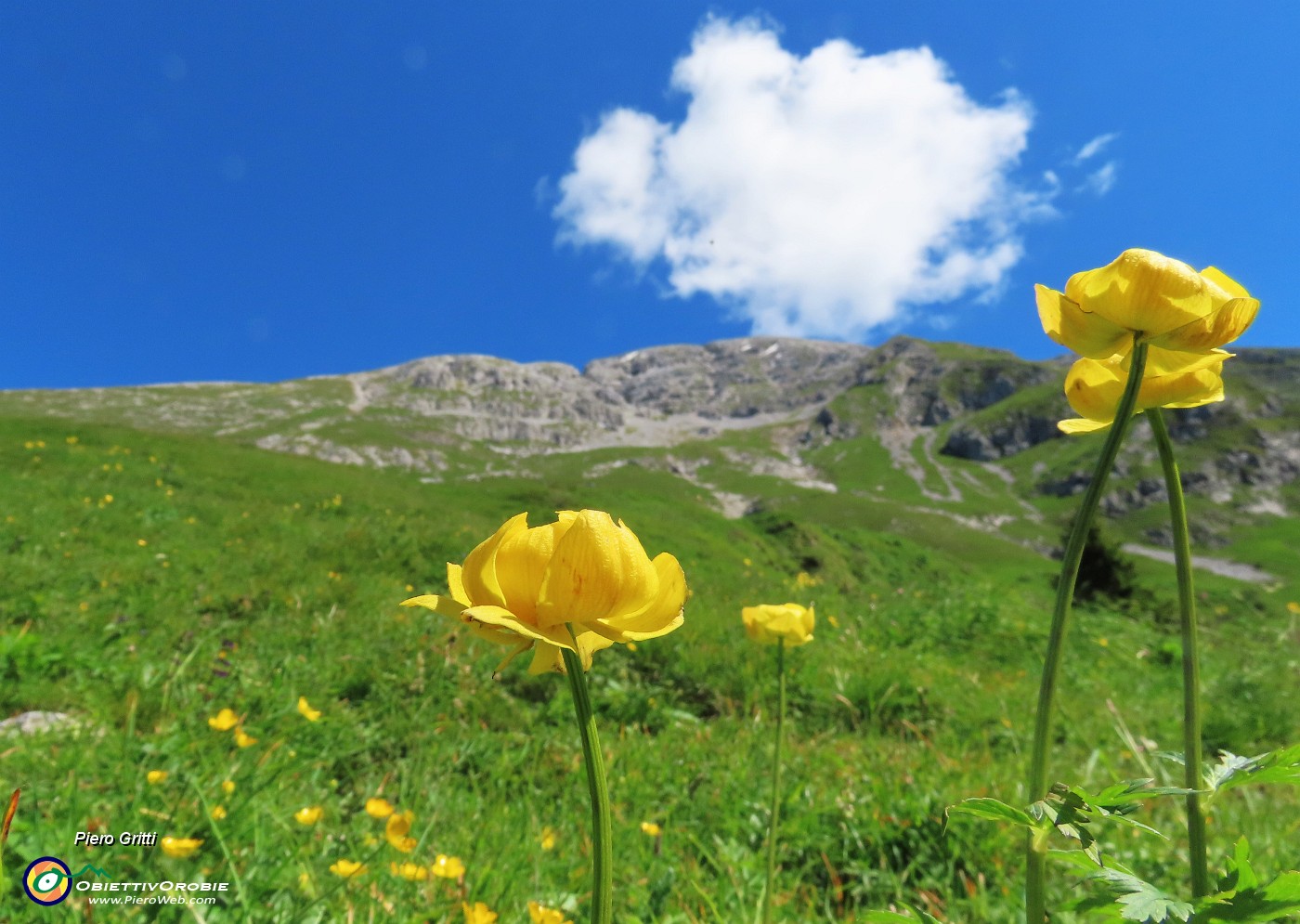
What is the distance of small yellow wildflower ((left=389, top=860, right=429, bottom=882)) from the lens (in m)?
1.95

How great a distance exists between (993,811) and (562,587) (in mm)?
718

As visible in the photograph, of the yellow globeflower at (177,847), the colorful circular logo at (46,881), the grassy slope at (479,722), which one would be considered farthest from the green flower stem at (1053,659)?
the colorful circular logo at (46,881)

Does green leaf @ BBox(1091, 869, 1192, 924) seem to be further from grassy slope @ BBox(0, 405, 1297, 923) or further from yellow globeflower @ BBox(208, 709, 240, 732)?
yellow globeflower @ BBox(208, 709, 240, 732)

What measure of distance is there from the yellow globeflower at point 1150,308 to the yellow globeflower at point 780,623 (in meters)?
1.49

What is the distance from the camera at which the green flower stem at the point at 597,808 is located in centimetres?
74

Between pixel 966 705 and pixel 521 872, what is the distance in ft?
13.0

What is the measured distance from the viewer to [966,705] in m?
4.96

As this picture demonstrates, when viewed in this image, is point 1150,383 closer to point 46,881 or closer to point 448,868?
point 448,868

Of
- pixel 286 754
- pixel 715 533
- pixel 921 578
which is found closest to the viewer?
pixel 286 754

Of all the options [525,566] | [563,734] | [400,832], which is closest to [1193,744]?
[525,566]

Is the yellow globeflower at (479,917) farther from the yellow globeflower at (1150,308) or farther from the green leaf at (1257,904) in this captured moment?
the yellow globeflower at (1150,308)

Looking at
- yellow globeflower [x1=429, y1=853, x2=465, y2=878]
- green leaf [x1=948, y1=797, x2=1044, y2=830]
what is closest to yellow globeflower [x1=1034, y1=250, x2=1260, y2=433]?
green leaf [x1=948, y1=797, x2=1044, y2=830]

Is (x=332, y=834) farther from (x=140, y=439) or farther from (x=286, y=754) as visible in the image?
(x=140, y=439)

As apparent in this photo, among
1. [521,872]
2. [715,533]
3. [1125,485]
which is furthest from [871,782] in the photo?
[1125,485]
